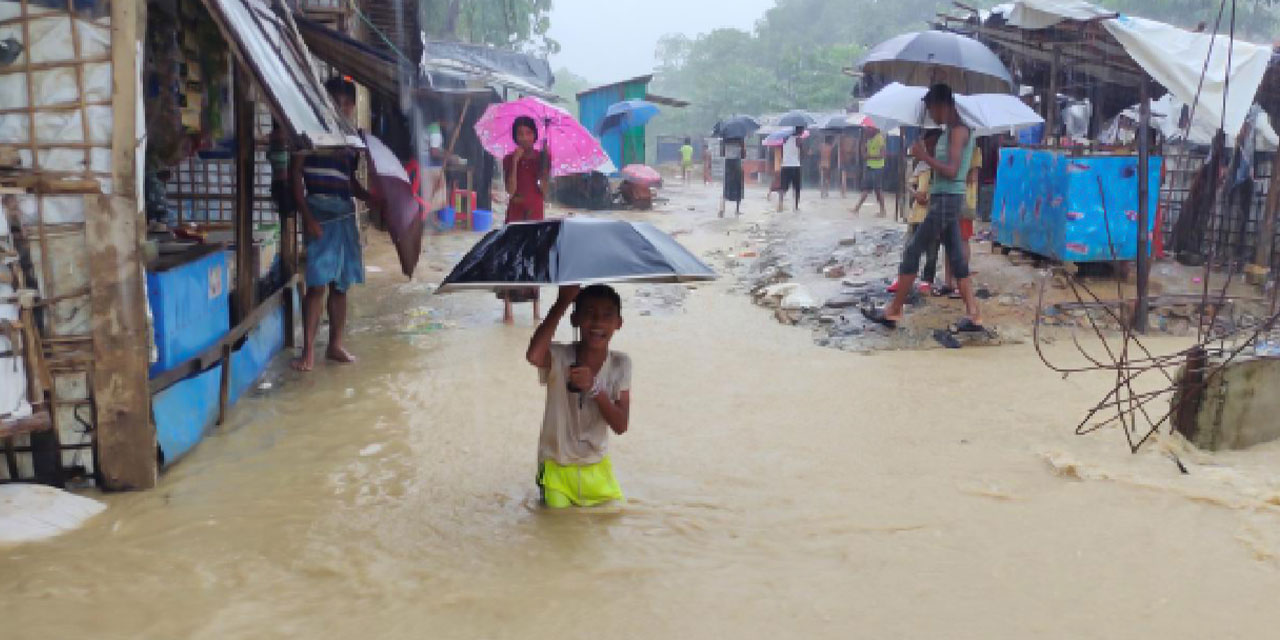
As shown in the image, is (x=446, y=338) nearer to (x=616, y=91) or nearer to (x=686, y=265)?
(x=686, y=265)

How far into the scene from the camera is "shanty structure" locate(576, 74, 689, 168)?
26594mm

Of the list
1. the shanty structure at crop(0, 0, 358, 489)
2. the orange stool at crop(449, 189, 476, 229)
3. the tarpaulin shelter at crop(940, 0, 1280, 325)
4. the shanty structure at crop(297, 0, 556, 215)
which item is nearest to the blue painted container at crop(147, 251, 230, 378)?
the shanty structure at crop(0, 0, 358, 489)

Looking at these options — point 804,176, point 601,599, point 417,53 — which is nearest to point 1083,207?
point 601,599

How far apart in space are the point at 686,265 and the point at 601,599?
4.04ft

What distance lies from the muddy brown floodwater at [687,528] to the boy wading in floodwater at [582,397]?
0.53 ft

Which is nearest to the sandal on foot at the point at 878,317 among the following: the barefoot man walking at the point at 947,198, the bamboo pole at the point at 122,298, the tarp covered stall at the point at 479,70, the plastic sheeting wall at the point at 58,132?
the barefoot man walking at the point at 947,198

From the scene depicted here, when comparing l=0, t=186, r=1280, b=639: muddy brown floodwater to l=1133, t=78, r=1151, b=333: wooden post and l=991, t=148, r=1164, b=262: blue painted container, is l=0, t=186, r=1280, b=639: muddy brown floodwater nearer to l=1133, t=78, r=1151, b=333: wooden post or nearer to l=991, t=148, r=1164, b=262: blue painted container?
l=1133, t=78, r=1151, b=333: wooden post

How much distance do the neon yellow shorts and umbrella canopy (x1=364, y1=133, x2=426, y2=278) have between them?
2190 mm

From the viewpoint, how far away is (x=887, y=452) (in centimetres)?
514

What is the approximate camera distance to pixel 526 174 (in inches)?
312

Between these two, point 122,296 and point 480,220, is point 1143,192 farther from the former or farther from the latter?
point 480,220

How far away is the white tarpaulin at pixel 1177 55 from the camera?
7660mm

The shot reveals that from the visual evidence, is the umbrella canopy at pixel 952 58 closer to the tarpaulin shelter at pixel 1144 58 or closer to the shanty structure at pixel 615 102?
the tarpaulin shelter at pixel 1144 58

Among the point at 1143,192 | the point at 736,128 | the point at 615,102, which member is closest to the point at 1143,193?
the point at 1143,192
